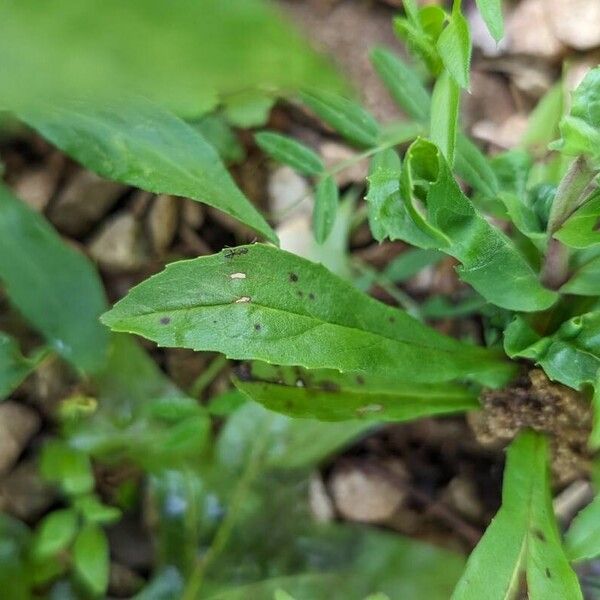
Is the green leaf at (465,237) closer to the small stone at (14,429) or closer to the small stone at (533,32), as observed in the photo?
the small stone at (533,32)

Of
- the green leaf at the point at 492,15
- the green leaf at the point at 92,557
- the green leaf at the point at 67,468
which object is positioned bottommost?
the green leaf at the point at 92,557

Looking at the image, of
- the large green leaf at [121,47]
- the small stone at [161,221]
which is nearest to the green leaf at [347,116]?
the small stone at [161,221]

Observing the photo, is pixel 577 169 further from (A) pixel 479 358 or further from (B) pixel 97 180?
(B) pixel 97 180

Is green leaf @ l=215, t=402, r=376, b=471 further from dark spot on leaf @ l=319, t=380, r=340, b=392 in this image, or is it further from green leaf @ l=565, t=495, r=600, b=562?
green leaf @ l=565, t=495, r=600, b=562

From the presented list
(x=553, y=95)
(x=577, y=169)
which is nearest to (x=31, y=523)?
(x=577, y=169)

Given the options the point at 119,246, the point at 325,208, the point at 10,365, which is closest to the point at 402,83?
the point at 325,208
